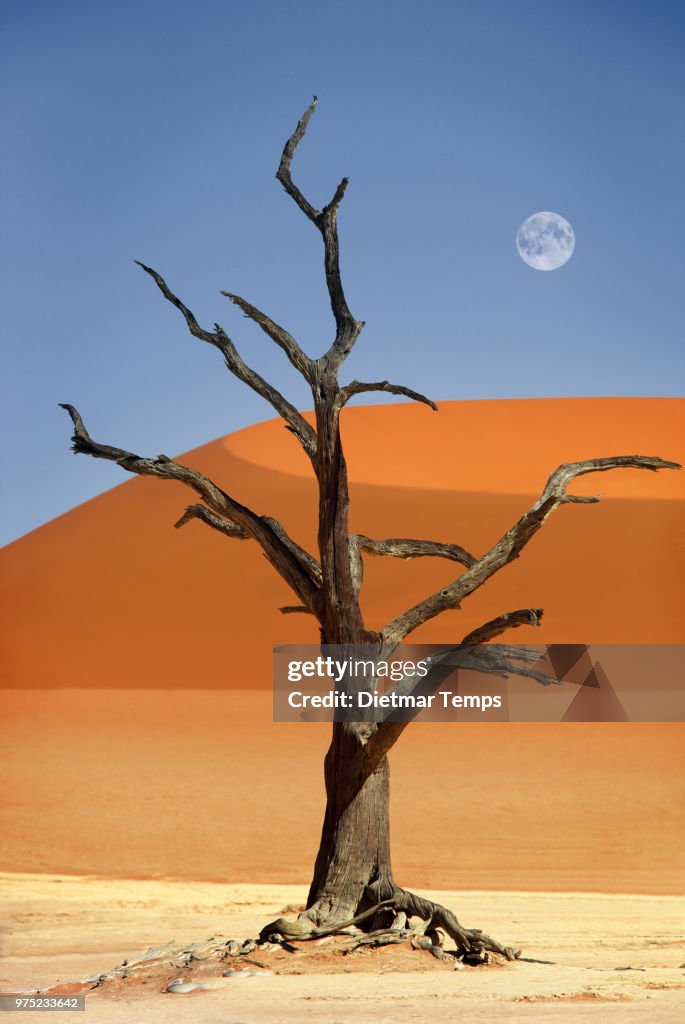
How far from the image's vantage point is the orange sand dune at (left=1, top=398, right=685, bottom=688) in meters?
29.9

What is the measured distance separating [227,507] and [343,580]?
1168 mm

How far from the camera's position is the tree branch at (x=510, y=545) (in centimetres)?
852

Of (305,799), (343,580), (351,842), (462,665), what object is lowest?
(351,842)

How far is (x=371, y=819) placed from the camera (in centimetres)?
851

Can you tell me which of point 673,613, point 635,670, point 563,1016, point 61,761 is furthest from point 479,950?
point 673,613

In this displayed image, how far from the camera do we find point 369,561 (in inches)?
1393

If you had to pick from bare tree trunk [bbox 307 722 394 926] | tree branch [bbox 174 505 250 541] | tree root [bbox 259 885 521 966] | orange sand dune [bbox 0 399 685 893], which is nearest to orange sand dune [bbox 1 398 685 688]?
orange sand dune [bbox 0 399 685 893]

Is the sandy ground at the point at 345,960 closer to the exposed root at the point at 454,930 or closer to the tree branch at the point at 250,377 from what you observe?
the exposed root at the point at 454,930

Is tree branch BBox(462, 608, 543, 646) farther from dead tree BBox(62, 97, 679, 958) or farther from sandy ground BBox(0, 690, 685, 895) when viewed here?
sandy ground BBox(0, 690, 685, 895)

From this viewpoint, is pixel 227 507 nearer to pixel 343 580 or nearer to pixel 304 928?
pixel 343 580

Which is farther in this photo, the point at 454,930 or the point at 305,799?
the point at 305,799

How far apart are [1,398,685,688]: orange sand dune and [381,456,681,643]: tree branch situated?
64.0 ft

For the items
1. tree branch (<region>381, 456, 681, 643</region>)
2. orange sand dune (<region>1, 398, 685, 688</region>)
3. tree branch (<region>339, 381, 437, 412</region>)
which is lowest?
tree branch (<region>381, 456, 681, 643</region>)
